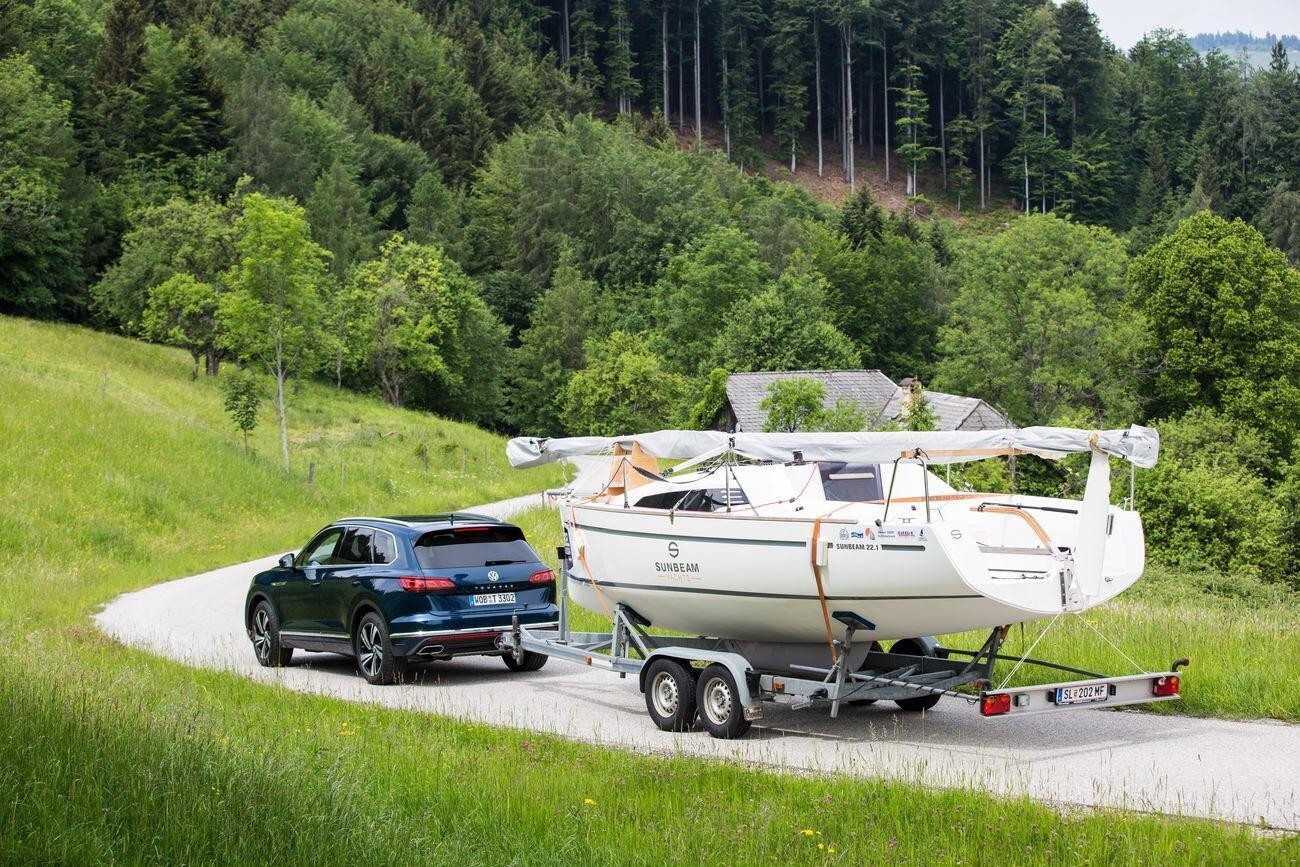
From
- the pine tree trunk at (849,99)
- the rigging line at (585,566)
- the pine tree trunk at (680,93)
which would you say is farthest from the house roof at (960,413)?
the pine tree trunk at (680,93)

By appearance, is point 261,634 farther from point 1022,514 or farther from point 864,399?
point 864,399

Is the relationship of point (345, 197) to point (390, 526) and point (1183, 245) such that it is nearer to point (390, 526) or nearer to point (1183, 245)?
point (1183, 245)

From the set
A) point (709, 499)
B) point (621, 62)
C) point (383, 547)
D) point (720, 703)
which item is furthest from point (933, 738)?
point (621, 62)

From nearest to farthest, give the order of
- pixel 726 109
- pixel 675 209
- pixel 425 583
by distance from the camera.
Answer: pixel 425 583
pixel 675 209
pixel 726 109

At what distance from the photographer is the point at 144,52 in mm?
87438

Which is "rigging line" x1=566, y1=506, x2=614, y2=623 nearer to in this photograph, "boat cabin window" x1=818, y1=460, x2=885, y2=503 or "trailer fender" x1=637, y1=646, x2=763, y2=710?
"trailer fender" x1=637, y1=646, x2=763, y2=710

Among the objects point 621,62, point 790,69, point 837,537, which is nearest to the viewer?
point 837,537

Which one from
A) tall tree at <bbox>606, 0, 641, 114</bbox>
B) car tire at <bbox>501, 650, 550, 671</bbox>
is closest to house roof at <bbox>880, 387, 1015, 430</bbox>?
car tire at <bbox>501, 650, 550, 671</bbox>

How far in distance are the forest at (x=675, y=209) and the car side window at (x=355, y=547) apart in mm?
26081

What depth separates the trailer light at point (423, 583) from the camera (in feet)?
47.8

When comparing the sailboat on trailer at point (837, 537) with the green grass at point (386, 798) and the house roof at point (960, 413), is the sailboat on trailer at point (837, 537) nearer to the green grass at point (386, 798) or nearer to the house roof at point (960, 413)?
the green grass at point (386, 798)

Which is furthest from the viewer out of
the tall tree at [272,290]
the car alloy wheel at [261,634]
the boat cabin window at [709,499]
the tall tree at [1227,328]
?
the tall tree at [1227,328]

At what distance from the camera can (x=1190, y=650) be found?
13.2 meters

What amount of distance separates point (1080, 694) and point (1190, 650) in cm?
344
